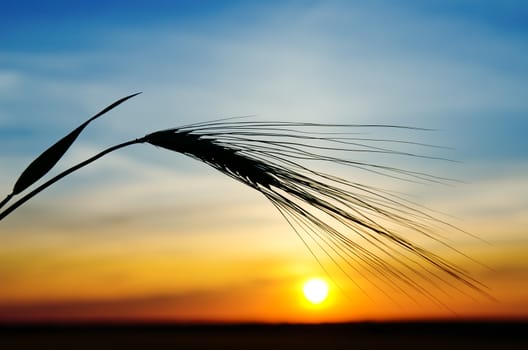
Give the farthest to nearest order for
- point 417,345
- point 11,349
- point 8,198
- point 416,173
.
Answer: point 417,345
point 11,349
point 8,198
point 416,173

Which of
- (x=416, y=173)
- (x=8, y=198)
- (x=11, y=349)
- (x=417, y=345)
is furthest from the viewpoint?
(x=417, y=345)

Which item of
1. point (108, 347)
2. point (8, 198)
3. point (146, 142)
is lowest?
point (108, 347)

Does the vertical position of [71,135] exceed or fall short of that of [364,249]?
it exceeds it

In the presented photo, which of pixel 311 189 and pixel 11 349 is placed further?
pixel 11 349

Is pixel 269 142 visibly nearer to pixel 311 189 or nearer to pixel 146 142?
pixel 311 189

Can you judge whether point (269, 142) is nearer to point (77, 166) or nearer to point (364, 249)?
point (364, 249)

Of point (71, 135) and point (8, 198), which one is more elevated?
point (71, 135)

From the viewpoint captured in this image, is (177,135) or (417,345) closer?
(177,135)

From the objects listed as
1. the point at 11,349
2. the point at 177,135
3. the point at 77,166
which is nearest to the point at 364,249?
the point at 177,135

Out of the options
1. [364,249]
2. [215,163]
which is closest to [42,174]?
[215,163]
